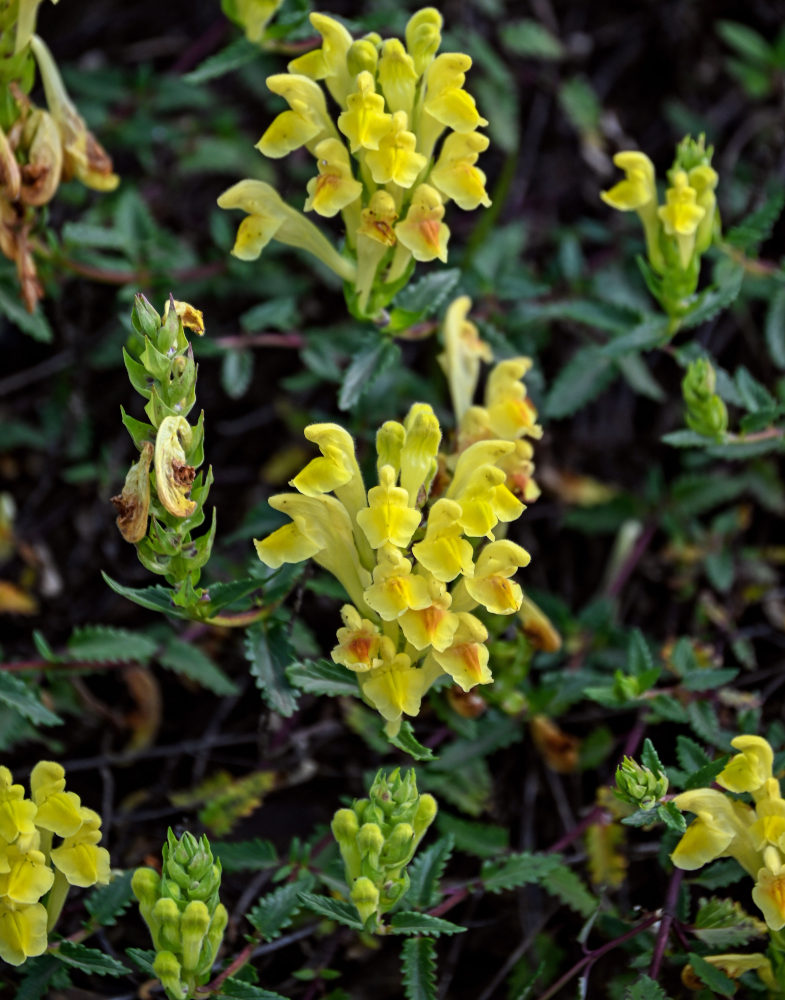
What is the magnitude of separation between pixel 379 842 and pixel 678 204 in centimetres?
152

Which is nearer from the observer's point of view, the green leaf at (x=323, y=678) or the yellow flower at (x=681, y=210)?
the green leaf at (x=323, y=678)

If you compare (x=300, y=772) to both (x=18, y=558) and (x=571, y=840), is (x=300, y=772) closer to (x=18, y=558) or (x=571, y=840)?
(x=571, y=840)

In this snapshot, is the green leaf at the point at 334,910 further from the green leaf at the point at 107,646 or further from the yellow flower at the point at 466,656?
the green leaf at the point at 107,646

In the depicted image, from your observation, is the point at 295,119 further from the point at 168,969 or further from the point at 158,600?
the point at 168,969

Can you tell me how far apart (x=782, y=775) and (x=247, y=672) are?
1.44 metres

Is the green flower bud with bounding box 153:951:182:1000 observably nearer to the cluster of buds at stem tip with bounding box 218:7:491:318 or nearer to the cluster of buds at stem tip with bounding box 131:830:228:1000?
the cluster of buds at stem tip with bounding box 131:830:228:1000

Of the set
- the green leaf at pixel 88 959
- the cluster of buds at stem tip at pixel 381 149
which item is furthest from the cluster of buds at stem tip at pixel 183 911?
the cluster of buds at stem tip at pixel 381 149

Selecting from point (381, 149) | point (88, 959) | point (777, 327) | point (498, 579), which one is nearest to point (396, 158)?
point (381, 149)

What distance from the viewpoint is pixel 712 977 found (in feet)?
6.41

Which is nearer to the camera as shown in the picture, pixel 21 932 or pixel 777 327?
pixel 21 932

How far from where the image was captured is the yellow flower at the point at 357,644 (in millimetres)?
1840

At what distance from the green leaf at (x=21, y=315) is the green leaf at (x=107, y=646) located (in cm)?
78

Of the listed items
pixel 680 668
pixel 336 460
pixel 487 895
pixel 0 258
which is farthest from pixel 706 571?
pixel 0 258

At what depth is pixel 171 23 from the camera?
4016 mm
